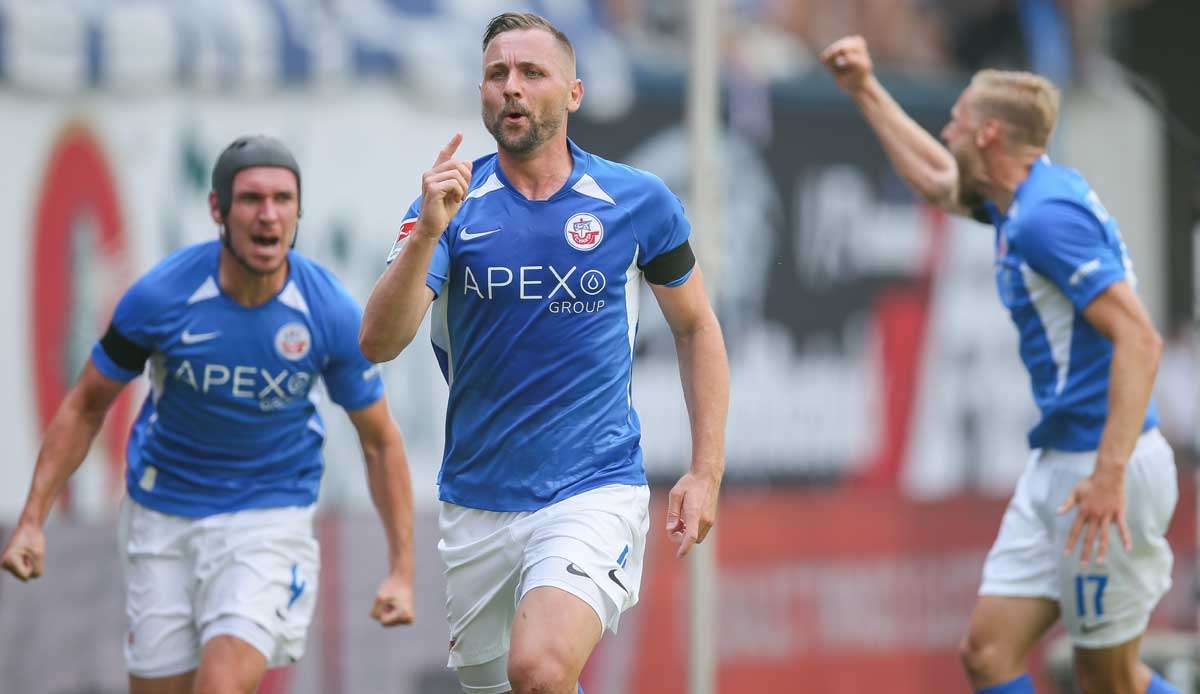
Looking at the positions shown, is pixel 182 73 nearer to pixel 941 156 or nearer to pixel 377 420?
pixel 377 420

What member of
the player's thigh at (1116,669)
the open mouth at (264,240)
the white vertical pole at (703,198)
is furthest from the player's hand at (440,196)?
the white vertical pole at (703,198)

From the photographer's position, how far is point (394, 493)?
6.02m

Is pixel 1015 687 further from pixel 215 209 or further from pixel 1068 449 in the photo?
pixel 215 209

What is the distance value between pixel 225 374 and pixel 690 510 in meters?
1.94

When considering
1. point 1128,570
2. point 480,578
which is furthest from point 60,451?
point 1128,570

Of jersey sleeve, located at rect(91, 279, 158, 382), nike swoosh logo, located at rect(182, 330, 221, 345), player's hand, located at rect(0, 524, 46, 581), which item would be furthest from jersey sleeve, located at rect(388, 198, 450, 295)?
player's hand, located at rect(0, 524, 46, 581)

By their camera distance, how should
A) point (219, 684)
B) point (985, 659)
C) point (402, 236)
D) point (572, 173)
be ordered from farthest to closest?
1. point (985, 659)
2. point (219, 684)
3. point (572, 173)
4. point (402, 236)

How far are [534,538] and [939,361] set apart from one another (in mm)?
7207

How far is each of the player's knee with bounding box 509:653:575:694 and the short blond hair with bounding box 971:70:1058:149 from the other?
2796 mm

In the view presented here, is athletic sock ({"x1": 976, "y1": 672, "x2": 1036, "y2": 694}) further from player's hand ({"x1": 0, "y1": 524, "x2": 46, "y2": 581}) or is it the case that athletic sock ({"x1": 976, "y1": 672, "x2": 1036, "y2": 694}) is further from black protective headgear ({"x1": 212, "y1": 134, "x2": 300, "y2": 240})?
player's hand ({"x1": 0, "y1": 524, "x2": 46, "y2": 581})

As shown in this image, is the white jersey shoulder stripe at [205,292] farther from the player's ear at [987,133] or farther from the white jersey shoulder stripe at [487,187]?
the player's ear at [987,133]

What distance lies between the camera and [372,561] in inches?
356

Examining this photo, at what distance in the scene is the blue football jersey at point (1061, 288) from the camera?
18.2 feet

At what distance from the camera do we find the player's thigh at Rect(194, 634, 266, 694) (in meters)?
5.44
